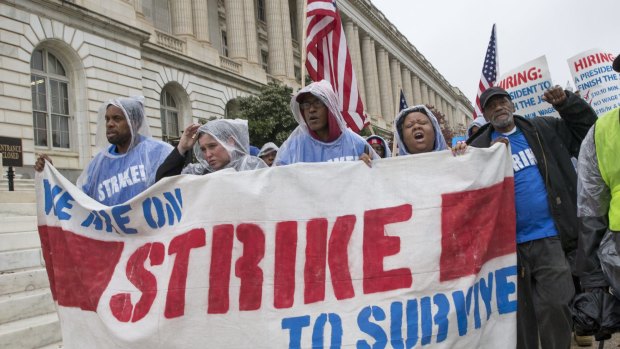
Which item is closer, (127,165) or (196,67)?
(127,165)

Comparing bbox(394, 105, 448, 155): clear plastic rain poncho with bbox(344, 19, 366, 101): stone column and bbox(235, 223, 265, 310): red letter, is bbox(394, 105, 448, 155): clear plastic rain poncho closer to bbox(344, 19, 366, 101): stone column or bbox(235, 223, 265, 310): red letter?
bbox(235, 223, 265, 310): red letter

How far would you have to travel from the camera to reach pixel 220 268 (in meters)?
2.81

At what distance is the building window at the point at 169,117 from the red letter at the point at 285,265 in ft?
62.5

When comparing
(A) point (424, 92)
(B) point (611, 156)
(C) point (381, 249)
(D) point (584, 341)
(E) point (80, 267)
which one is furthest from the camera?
(A) point (424, 92)

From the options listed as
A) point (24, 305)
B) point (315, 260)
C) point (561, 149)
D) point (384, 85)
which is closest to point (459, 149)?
point (561, 149)

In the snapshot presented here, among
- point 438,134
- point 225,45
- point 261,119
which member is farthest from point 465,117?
point 438,134

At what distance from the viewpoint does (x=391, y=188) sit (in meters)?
2.88

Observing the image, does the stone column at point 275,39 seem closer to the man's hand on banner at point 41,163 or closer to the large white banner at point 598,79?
the large white banner at point 598,79

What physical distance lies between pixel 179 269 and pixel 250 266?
401 mm

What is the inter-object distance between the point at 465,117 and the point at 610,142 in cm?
10150

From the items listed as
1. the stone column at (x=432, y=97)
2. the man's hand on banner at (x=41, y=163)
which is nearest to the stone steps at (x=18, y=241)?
the man's hand on banner at (x=41, y=163)

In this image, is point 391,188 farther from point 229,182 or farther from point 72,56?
point 72,56

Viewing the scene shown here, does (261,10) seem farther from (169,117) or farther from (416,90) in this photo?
(416,90)

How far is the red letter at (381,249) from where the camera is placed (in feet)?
8.87
